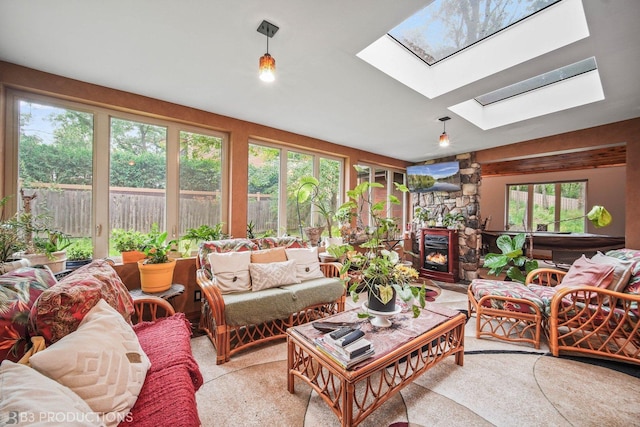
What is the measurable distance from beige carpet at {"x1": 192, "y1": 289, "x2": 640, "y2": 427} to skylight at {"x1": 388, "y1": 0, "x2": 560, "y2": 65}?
2.69 meters

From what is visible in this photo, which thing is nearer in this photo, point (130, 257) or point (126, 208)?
point (130, 257)

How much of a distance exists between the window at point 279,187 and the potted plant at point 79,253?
1770mm

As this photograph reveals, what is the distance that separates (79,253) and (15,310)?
1836 millimetres

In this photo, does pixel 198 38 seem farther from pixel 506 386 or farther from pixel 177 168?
pixel 506 386

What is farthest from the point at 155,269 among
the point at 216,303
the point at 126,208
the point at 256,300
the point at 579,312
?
the point at 579,312

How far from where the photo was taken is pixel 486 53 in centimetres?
228

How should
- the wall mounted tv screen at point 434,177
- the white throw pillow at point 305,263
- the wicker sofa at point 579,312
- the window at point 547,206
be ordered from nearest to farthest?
the wicker sofa at point 579,312, the white throw pillow at point 305,263, the wall mounted tv screen at point 434,177, the window at point 547,206

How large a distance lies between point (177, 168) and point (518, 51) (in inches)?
147

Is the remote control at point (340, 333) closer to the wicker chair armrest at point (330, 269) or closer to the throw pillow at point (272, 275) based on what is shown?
the throw pillow at point (272, 275)

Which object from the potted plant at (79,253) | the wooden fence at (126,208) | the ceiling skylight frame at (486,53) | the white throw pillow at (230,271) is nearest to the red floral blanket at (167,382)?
the white throw pillow at (230,271)

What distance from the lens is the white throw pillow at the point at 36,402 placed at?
69cm

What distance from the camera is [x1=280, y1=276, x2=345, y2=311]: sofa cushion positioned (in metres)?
2.65

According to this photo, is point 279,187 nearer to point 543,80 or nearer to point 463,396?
point 463,396

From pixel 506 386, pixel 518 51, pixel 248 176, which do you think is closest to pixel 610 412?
pixel 506 386
